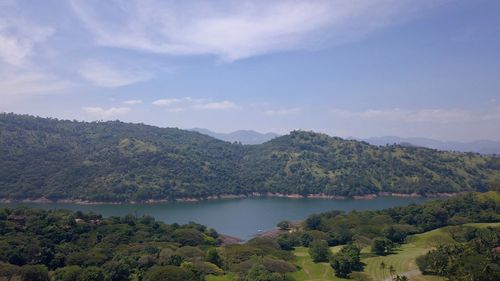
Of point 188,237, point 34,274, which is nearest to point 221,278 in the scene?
point 34,274

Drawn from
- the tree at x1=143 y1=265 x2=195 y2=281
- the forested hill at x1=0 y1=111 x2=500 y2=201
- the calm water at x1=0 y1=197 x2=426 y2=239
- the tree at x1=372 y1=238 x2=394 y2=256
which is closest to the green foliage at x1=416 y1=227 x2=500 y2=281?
the tree at x1=372 y1=238 x2=394 y2=256

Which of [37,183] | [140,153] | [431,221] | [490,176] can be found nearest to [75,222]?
[431,221]

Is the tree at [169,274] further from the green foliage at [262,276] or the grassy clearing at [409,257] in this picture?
the grassy clearing at [409,257]

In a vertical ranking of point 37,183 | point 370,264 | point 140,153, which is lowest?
point 370,264

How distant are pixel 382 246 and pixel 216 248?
939 inches

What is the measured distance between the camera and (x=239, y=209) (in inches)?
4941

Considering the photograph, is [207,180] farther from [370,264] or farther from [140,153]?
[370,264]

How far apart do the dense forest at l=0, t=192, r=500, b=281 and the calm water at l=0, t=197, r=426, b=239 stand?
17.8m

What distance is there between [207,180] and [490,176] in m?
106

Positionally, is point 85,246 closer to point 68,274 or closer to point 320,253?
point 68,274

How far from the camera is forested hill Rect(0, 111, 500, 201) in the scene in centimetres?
14325

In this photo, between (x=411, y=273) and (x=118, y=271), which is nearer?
(x=118, y=271)

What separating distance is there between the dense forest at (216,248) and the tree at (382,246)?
14cm

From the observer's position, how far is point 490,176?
162 m
